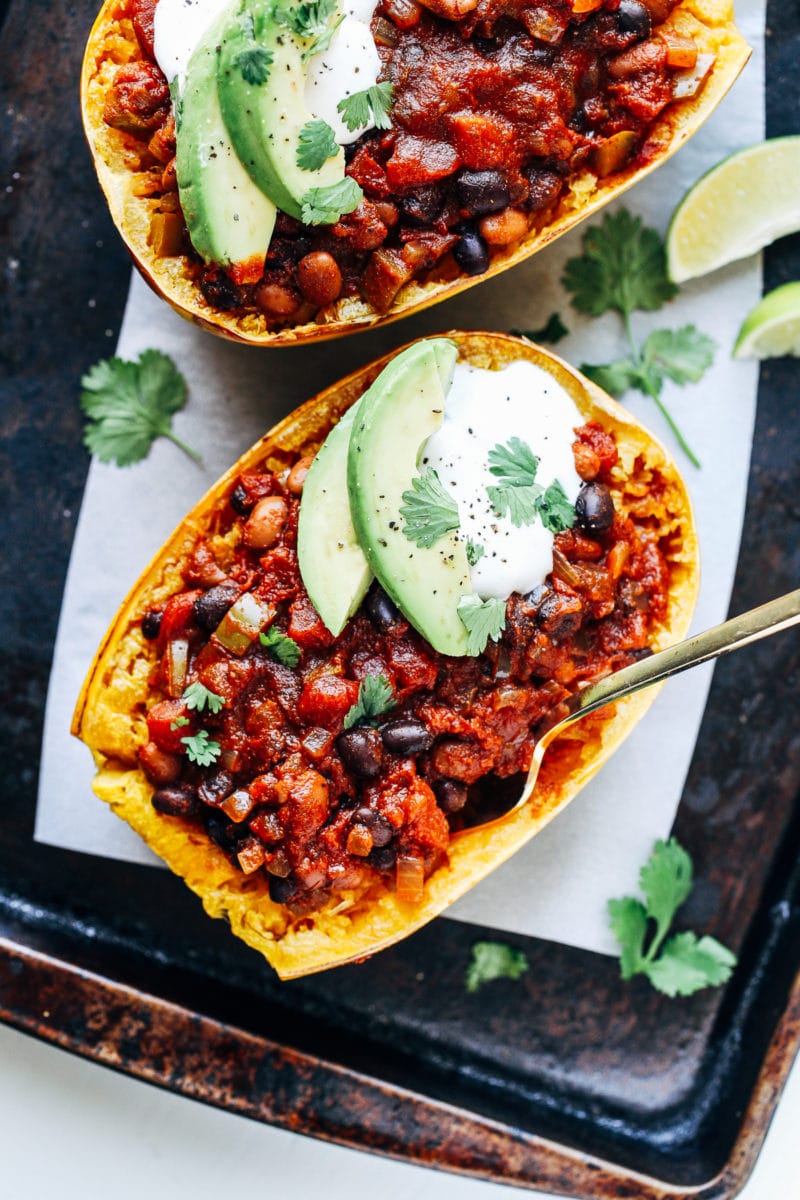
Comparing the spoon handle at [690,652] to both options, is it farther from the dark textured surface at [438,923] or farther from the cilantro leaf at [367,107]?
the cilantro leaf at [367,107]

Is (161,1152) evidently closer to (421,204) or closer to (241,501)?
(241,501)

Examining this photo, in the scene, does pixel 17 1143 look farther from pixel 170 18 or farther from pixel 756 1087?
pixel 170 18

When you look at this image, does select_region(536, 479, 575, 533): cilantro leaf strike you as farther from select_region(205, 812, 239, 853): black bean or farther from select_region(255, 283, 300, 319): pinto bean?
select_region(205, 812, 239, 853): black bean

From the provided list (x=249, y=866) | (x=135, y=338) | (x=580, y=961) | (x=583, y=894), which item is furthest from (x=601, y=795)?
(x=135, y=338)

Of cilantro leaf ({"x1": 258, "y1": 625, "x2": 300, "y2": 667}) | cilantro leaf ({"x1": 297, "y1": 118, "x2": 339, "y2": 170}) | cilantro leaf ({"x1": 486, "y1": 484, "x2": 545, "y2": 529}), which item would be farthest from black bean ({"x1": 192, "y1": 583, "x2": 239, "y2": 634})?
cilantro leaf ({"x1": 297, "y1": 118, "x2": 339, "y2": 170})

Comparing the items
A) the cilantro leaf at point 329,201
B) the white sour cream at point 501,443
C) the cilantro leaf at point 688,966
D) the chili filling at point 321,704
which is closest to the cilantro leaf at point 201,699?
the chili filling at point 321,704

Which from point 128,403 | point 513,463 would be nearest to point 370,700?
point 513,463
